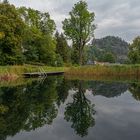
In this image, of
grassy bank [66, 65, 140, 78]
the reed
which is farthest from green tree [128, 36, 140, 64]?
grassy bank [66, 65, 140, 78]

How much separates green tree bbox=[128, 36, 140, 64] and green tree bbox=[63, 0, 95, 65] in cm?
2255

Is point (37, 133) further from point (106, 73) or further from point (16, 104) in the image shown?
point (106, 73)

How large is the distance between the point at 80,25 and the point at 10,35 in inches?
874

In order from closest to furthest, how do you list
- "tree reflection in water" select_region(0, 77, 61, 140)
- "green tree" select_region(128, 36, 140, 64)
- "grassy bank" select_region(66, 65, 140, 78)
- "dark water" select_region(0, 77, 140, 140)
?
"dark water" select_region(0, 77, 140, 140), "tree reflection in water" select_region(0, 77, 61, 140), "grassy bank" select_region(66, 65, 140, 78), "green tree" select_region(128, 36, 140, 64)

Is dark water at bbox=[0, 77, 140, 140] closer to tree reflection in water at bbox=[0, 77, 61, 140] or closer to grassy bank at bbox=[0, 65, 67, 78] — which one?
tree reflection in water at bbox=[0, 77, 61, 140]

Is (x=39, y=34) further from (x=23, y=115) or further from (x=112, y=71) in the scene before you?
(x=23, y=115)

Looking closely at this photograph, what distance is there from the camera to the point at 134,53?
89188mm

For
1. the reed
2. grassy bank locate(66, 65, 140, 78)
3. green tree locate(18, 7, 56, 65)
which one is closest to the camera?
the reed

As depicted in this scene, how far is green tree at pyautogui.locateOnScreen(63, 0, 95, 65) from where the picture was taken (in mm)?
69625

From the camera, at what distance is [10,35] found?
51875mm

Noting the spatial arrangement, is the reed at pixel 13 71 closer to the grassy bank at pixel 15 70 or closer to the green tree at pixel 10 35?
the grassy bank at pixel 15 70

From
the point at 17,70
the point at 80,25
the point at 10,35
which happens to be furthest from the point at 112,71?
the point at 80,25

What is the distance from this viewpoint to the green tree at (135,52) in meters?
88.6

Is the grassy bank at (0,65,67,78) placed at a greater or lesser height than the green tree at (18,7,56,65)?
lesser
